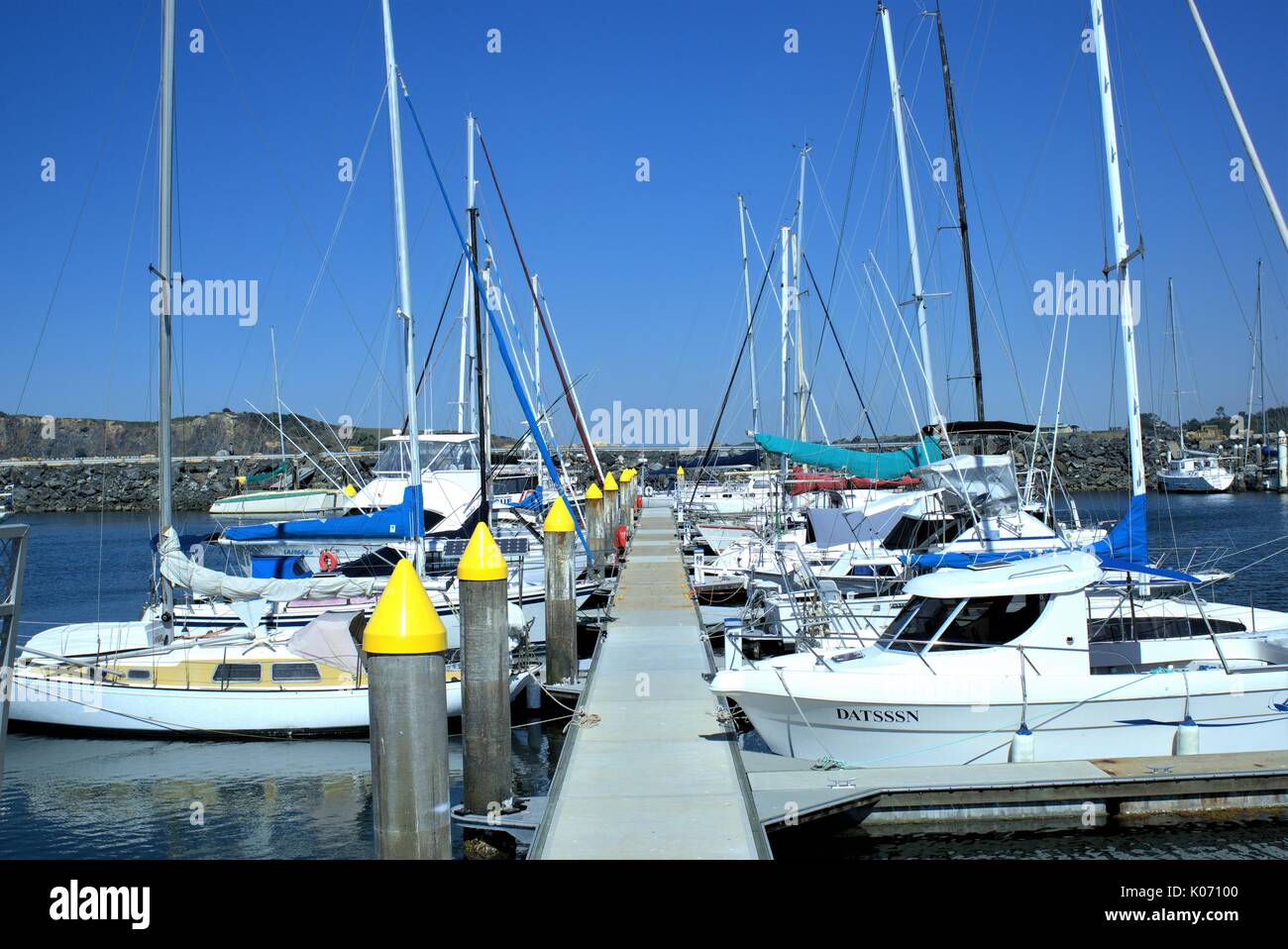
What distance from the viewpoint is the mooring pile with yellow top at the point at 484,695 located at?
32.9ft

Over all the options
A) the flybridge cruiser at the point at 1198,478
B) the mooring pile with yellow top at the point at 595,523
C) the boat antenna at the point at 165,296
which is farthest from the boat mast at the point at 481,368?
the flybridge cruiser at the point at 1198,478

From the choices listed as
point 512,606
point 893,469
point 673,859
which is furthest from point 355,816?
point 893,469

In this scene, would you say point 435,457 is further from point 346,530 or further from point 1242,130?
point 1242,130

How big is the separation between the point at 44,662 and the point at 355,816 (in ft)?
27.0

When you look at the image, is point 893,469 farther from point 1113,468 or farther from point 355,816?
point 1113,468

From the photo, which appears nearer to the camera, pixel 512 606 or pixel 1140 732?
pixel 1140 732

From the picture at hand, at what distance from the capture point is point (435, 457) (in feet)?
96.7

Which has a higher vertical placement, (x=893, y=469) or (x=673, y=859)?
(x=893, y=469)

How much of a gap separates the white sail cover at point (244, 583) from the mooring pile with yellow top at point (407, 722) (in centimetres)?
1320

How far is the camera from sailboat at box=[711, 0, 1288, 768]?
12.0 m

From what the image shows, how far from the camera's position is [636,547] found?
3212 centimetres

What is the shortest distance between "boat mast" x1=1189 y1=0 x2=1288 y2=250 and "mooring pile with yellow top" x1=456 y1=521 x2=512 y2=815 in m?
11.0

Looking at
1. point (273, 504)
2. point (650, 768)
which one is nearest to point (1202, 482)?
point (273, 504)
